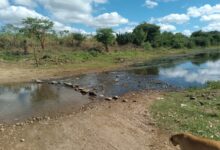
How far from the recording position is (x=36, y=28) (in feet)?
164

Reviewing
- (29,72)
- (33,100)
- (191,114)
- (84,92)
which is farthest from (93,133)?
(29,72)

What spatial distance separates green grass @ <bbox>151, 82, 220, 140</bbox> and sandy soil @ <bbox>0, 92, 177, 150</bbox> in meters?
0.59

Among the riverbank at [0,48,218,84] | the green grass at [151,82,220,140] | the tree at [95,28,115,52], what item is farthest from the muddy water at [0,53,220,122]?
the tree at [95,28,115,52]

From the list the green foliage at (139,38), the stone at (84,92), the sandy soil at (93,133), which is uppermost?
the green foliage at (139,38)

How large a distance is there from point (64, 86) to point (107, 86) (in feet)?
11.9

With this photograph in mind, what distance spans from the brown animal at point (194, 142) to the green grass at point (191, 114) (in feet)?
9.26

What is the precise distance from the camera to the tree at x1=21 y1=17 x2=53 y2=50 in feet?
157

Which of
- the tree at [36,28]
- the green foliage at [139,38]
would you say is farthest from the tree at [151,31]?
the tree at [36,28]

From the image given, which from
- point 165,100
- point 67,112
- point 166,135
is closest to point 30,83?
point 67,112

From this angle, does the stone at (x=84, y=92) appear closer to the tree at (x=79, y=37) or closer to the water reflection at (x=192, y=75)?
the water reflection at (x=192, y=75)

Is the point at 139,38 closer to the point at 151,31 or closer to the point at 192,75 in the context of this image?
the point at 151,31

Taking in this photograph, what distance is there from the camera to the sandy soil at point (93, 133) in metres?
10.0

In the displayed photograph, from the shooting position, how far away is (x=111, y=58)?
51.6m

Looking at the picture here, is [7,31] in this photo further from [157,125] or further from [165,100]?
[157,125]
